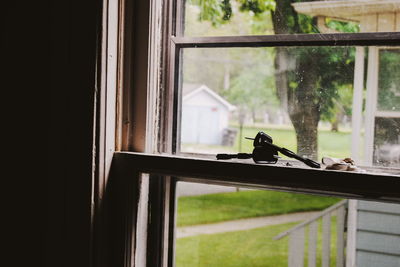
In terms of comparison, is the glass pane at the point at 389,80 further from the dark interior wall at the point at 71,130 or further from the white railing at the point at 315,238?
the dark interior wall at the point at 71,130

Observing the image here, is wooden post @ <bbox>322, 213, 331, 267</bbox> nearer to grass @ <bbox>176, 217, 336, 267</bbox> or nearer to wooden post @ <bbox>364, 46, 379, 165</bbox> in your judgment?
grass @ <bbox>176, 217, 336, 267</bbox>

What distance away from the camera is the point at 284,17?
3.84 ft

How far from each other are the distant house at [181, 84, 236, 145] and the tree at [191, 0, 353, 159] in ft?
0.65

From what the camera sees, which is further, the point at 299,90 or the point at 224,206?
the point at 224,206

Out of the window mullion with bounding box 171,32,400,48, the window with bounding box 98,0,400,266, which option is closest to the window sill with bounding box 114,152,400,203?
→ the window with bounding box 98,0,400,266

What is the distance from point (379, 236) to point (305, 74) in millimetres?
438

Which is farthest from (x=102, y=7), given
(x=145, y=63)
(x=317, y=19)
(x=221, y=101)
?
(x=317, y=19)

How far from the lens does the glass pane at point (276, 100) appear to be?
1.12m

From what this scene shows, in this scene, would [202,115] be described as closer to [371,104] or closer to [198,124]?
[198,124]

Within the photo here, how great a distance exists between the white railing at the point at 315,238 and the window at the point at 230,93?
163mm

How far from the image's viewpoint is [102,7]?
3.80 ft

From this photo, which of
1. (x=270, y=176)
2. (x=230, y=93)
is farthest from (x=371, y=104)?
(x=230, y=93)

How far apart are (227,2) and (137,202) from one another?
60 centimetres

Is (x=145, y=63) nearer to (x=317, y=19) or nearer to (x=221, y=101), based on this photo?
(x=221, y=101)
